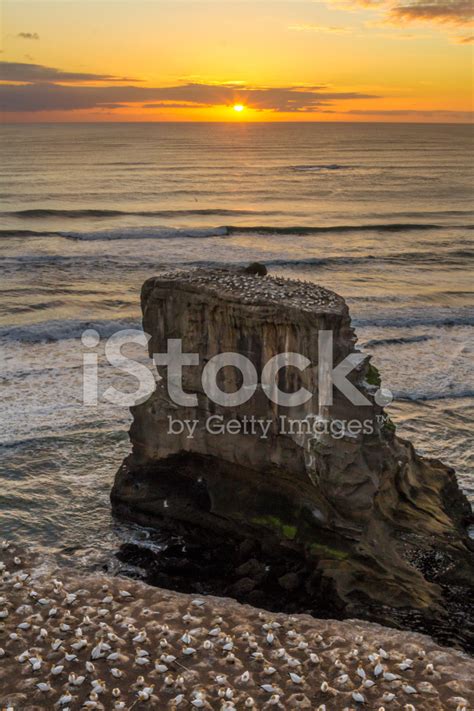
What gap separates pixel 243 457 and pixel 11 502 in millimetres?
7373

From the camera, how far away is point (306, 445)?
54.6 ft

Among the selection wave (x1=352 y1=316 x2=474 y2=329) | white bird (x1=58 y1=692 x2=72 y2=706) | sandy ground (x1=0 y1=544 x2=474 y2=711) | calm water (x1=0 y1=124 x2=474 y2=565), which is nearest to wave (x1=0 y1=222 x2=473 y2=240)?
calm water (x1=0 y1=124 x2=474 y2=565)

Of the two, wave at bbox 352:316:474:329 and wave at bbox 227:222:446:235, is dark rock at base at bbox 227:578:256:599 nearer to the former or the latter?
wave at bbox 352:316:474:329

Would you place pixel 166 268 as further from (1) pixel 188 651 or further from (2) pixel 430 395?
(1) pixel 188 651

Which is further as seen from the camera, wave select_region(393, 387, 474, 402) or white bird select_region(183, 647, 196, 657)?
wave select_region(393, 387, 474, 402)

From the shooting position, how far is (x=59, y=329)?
35.9 metres

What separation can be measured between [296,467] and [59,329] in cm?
2148

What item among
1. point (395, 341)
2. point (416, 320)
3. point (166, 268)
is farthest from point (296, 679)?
point (166, 268)

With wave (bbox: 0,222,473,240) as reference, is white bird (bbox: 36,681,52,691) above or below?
below

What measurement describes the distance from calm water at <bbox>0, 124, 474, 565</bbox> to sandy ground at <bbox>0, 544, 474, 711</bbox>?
3735 mm

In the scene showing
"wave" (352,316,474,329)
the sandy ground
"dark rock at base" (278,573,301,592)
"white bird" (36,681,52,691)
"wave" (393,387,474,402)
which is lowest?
"dark rock at base" (278,573,301,592)

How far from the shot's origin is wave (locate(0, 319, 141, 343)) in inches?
1374

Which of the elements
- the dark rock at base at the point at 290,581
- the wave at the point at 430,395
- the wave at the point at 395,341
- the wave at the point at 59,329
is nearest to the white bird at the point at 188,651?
the dark rock at base at the point at 290,581

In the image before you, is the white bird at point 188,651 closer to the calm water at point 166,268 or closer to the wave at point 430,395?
the calm water at point 166,268
